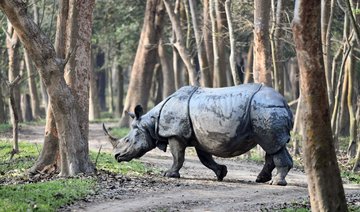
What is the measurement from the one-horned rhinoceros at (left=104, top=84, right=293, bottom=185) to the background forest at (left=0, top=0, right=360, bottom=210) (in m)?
0.84

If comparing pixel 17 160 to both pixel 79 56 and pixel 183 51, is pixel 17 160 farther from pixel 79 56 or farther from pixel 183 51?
pixel 183 51

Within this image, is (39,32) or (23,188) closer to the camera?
(23,188)

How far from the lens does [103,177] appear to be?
717 inches

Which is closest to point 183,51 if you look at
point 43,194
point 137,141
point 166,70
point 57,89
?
A: point 137,141

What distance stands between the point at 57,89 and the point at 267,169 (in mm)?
4796

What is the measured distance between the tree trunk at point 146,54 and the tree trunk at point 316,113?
2644cm

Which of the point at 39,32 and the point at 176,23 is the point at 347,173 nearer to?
the point at 39,32

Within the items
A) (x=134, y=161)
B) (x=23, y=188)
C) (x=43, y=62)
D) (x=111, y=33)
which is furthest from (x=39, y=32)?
(x=111, y=33)

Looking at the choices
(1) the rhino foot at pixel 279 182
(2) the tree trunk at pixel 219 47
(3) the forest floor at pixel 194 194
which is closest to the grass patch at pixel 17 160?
(3) the forest floor at pixel 194 194

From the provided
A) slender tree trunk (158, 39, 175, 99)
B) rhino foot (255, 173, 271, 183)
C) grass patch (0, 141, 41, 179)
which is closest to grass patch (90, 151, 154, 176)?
grass patch (0, 141, 41, 179)

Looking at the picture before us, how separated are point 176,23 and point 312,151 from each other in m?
22.0

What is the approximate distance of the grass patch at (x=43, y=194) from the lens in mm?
13305

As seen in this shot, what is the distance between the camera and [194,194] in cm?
1620

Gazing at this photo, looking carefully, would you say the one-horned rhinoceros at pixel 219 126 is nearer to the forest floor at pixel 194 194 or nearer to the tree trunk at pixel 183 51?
the forest floor at pixel 194 194
